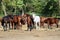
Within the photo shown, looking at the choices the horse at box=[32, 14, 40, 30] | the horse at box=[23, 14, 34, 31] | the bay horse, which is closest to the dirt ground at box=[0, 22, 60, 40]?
the horse at box=[23, 14, 34, 31]

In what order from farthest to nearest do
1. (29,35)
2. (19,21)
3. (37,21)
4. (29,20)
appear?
(37,21), (19,21), (29,20), (29,35)

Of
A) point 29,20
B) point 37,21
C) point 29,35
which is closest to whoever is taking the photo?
point 29,35

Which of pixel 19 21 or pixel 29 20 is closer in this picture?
pixel 29 20

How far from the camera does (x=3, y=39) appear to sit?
14.5 m

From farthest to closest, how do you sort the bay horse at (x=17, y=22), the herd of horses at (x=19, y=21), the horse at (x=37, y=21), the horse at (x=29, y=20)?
the horse at (x=37, y=21), the bay horse at (x=17, y=22), the herd of horses at (x=19, y=21), the horse at (x=29, y=20)

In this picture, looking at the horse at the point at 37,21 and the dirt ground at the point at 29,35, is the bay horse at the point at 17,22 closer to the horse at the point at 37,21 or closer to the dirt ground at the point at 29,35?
the horse at the point at 37,21

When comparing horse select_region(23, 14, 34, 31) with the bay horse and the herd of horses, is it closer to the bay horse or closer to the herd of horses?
the herd of horses

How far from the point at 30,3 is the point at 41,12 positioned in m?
2.73

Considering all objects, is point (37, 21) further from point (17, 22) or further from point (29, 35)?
point (29, 35)

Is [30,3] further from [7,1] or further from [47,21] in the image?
[47,21]

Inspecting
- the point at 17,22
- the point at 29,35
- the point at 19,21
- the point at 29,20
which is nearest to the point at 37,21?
the point at 29,20

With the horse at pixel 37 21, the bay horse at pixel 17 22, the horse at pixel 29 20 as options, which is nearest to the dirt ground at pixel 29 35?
the horse at pixel 29 20

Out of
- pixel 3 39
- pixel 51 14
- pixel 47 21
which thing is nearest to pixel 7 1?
pixel 51 14

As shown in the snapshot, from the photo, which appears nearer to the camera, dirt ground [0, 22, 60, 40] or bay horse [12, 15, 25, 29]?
dirt ground [0, 22, 60, 40]
